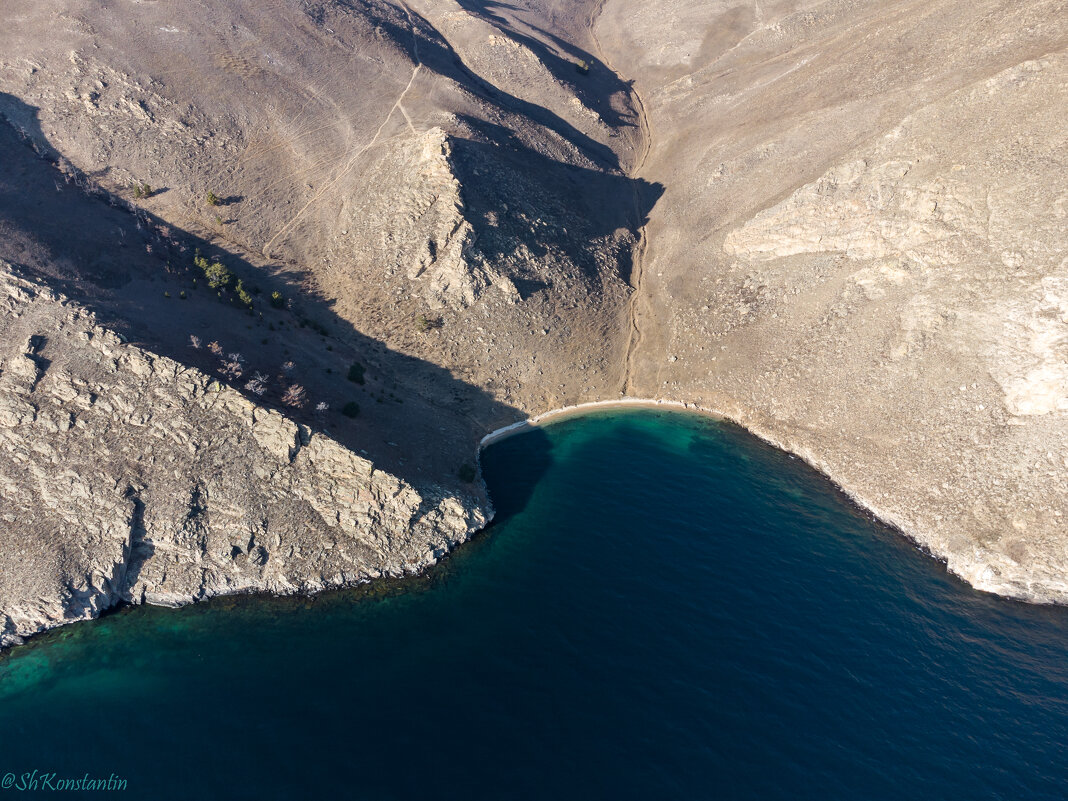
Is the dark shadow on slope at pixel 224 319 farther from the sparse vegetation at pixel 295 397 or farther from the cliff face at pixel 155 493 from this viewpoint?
the cliff face at pixel 155 493

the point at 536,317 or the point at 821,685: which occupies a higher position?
the point at 536,317

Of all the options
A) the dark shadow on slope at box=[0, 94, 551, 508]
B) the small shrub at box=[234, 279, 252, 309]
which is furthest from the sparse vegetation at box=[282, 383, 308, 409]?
the small shrub at box=[234, 279, 252, 309]

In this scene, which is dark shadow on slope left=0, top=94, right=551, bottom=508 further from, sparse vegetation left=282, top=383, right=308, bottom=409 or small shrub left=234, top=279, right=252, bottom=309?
small shrub left=234, top=279, right=252, bottom=309

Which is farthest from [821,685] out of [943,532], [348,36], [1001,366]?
[348,36]

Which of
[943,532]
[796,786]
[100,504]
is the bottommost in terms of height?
[100,504]

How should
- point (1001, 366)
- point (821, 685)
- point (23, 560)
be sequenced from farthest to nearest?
1. point (1001, 366)
2. point (23, 560)
3. point (821, 685)

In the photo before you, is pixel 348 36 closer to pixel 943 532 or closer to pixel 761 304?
pixel 761 304

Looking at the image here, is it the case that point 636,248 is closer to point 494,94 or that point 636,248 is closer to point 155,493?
point 494,94

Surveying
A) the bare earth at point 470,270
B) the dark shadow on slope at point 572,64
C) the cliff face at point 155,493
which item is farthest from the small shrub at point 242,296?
the dark shadow on slope at point 572,64
